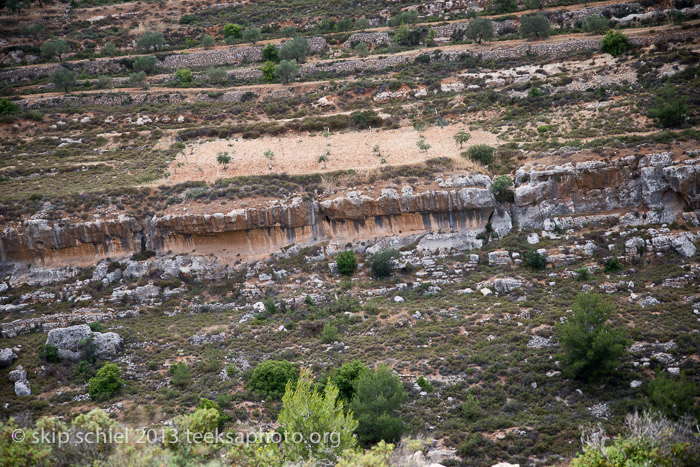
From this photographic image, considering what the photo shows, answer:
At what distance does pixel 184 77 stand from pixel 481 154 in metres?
39.5

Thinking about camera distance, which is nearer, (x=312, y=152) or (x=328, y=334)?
(x=328, y=334)

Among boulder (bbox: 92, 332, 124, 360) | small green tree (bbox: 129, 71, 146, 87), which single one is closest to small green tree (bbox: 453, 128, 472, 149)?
boulder (bbox: 92, 332, 124, 360)

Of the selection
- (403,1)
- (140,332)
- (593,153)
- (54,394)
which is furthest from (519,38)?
(54,394)

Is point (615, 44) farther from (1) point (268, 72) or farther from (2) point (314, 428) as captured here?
(2) point (314, 428)

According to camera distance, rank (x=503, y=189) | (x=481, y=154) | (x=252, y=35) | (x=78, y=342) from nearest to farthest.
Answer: (x=78, y=342) < (x=503, y=189) < (x=481, y=154) < (x=252, y=35)

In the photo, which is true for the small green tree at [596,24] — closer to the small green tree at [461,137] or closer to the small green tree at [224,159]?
the small green tree at [461,137]

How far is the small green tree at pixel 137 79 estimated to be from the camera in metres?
65.1

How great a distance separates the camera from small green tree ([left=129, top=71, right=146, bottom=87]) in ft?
213

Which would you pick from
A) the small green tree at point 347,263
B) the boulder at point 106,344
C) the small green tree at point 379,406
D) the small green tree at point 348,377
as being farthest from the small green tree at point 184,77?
the small green tree at point 379,406

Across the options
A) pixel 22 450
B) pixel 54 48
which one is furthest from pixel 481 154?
pixel 54 48

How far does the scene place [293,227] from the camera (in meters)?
41.2

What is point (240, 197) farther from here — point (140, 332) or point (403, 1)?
point (403, 1)

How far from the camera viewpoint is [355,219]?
41094 millimetres

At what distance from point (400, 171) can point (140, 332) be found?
71.8 feet
